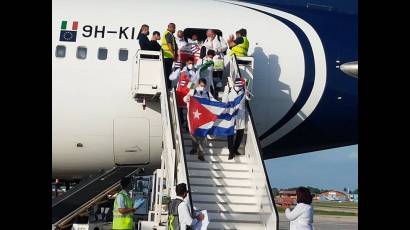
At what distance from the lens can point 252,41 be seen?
13375mm

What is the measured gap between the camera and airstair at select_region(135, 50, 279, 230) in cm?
988

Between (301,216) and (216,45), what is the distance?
5655 mm

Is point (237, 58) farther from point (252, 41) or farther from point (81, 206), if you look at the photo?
point (81, 206)

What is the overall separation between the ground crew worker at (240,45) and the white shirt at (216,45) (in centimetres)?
17

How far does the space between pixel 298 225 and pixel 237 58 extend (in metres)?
5.35

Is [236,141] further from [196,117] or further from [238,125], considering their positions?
[196,117]

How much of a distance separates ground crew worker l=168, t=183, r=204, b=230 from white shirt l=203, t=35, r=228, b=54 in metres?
4.74

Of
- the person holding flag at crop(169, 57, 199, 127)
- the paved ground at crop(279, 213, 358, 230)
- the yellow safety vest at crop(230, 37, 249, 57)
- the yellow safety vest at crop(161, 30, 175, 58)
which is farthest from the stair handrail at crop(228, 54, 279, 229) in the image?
the paved ground at crop(279, 213, 358, 230)

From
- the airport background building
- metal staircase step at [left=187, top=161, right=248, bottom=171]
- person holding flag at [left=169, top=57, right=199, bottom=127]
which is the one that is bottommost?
the airport background building

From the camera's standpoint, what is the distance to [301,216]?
7746mm

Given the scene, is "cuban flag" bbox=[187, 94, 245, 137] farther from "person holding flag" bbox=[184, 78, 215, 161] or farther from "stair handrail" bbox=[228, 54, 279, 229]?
"stair handrail" bbox=[228, 54, 279, 229]

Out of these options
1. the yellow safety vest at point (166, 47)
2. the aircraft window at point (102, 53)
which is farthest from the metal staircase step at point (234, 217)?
the aircraft window at point (102, 53)

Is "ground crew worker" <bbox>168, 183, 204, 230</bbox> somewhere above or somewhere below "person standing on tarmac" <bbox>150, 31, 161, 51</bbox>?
below
